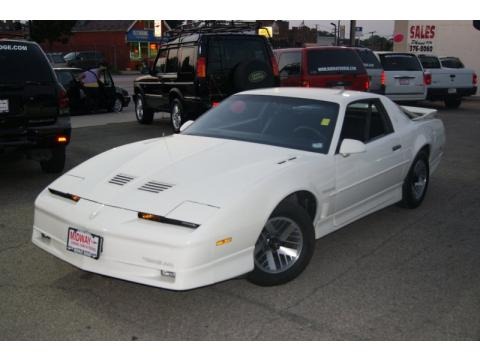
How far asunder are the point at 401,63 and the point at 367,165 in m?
12.0

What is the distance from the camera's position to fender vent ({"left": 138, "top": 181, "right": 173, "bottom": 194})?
3.85m

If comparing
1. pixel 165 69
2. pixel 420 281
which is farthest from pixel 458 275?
pixel 165 69

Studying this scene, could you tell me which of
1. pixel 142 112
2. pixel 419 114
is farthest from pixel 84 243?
pixel 142 112

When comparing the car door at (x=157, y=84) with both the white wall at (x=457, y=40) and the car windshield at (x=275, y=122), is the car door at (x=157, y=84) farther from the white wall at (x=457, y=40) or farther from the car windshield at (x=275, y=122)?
the white wall at (x=457, y=40)

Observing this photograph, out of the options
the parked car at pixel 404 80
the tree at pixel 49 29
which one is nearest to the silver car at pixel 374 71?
the parked car at pixel 404 80

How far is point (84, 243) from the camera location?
3633 millimetres

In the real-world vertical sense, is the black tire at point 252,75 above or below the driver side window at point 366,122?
above

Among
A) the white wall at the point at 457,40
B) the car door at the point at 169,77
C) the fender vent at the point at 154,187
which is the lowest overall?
the fender vent at the point at 154,187

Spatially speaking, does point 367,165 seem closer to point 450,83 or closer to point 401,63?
point 401,63

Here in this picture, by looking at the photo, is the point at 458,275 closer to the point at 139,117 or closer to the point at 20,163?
the point at 20,163

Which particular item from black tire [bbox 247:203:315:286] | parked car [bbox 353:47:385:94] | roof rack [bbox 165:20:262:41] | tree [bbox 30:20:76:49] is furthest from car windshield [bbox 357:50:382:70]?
tree [bbox 30:20:76:49]

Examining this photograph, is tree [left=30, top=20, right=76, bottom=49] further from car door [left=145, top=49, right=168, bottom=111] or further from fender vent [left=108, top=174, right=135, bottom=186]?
fender vent [left=108, top=174, right=135, bottom=186]

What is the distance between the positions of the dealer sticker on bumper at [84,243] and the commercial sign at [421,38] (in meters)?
24.2

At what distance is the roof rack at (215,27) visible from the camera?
427 inches
